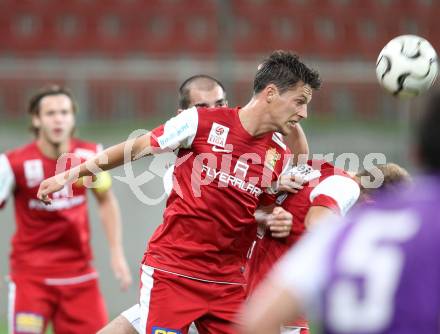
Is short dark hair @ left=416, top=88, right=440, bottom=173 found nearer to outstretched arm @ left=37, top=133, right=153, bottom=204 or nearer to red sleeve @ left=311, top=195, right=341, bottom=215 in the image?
red sleeve @ left=311, top=195, right=341, bottom=215

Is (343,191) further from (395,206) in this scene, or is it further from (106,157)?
(395,206)

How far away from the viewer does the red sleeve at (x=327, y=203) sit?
14.1 ft

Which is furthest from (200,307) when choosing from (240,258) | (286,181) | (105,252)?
(105,252)

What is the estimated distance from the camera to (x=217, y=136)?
15.0 feet

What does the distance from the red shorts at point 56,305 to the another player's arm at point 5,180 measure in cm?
58

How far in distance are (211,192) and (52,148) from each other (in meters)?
2.41

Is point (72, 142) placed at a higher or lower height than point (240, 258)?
higher

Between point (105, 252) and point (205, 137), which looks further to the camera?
point (105, 252)

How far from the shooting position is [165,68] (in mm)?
11070

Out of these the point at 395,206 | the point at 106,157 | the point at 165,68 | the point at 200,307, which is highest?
the point at 165,68

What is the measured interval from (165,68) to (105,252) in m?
2.57

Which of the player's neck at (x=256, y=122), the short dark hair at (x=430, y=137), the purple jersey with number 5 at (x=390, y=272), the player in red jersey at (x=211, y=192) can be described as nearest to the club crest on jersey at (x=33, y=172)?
the player in red jersey at (x=211, y=192)

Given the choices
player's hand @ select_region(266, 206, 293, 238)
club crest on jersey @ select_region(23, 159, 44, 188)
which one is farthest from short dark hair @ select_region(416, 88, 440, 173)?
club crest on jersey @ select_region(23, 159, 44, 188)

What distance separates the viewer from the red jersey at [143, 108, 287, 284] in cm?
453
